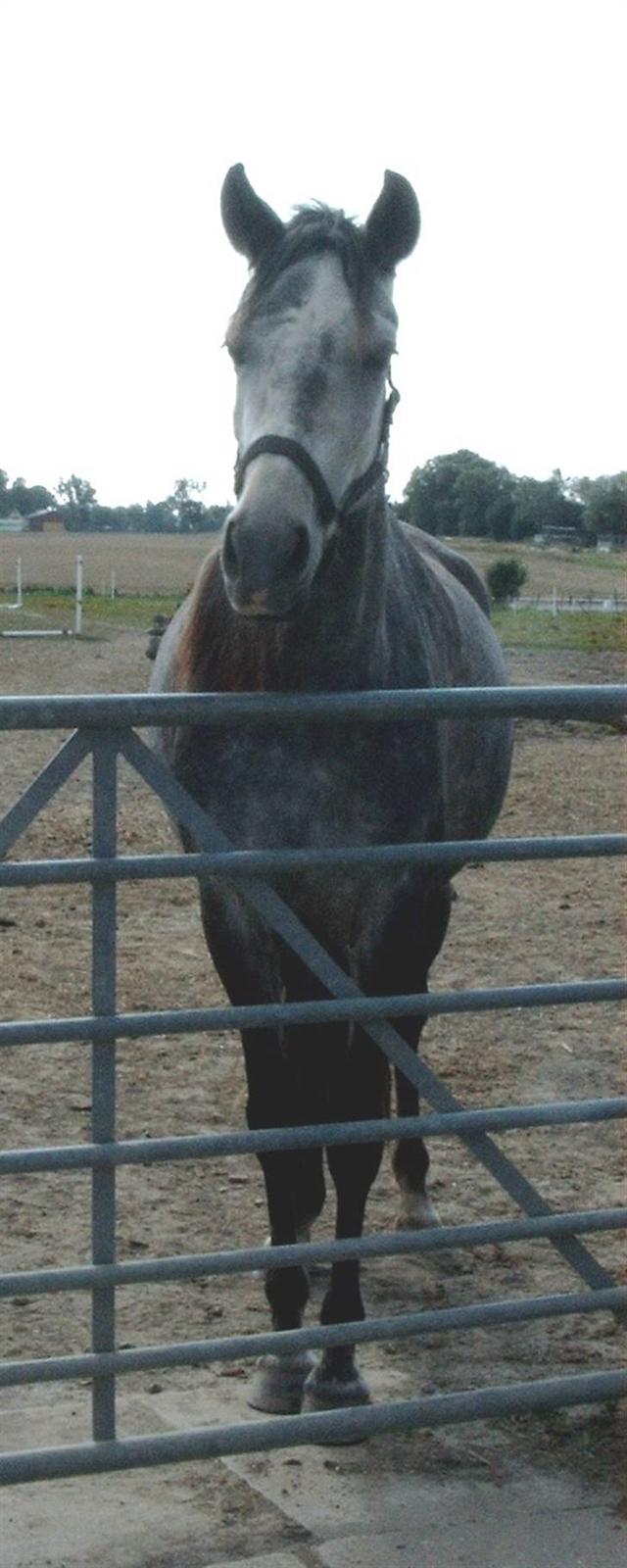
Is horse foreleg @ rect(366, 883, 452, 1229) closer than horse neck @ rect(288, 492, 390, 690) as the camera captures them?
No

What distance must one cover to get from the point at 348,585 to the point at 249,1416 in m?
1.68

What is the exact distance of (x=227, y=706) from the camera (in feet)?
9.67

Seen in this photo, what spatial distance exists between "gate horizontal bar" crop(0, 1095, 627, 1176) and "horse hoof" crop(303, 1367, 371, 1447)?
0.78 m

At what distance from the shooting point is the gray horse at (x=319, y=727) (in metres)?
3.41

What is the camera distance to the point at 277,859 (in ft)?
9.91

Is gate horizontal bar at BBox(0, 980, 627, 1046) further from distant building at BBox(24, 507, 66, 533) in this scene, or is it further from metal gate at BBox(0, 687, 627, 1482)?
distant building at BBox(24, 507, 66, 533)

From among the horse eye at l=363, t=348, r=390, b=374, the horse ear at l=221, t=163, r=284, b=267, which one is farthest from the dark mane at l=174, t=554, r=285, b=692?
the horse ear at l=221, t=163, r=284, b=267

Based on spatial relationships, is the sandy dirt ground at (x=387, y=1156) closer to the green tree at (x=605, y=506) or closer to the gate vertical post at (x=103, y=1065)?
the gate vertical post at (x=103, y=1065)

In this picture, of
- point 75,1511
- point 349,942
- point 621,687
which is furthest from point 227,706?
point 75,1511

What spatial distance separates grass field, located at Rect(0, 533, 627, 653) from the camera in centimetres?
2110

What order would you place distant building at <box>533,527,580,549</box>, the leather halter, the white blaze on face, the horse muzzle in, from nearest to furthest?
the horse muzzle < the leather halter < the white blaze on face < distant building at <box>533,527,580,549</box>

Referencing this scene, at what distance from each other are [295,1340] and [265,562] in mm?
1305

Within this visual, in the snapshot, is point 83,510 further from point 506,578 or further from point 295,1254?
point 295,1254

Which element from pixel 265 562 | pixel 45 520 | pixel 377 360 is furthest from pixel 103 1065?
pixel 45 520
